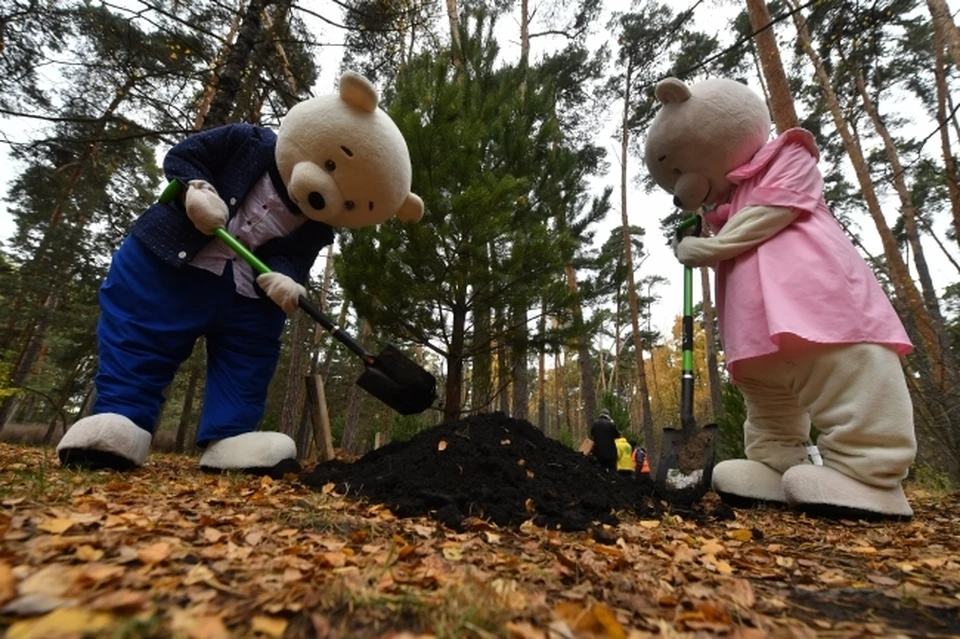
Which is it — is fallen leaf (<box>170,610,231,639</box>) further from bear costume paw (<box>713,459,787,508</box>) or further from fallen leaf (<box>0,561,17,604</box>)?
bear costume paw (<box>713,459,787,508</box>)

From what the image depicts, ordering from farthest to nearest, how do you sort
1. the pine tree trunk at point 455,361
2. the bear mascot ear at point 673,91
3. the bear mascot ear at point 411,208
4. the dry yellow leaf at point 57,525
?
the pine tree trunk at point 455,361
the bear mascot ear at point 411,208
the bear mascot ear at point 673,91
the dry yellow leaf at point 57,525

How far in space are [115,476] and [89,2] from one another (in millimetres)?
4788

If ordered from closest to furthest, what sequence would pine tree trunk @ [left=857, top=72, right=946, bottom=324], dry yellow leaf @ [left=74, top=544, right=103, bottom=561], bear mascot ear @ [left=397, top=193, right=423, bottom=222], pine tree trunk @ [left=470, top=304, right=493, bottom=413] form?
dry yellow leaf @ [left=74, top=544, right=103, bottom=561] → bear mascot ear @ [left=397, top=193, right=423, bottom=222] → pine tree trunk @ [left=470, top=304, right=493, bottom=413] → pine tree trunk @ [left=857, top=72, right=946, bottom=324]

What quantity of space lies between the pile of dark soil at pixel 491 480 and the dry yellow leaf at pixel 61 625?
1.04m

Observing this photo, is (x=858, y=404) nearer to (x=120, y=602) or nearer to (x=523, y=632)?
(x=523, y=632)

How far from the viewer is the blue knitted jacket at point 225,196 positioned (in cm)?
248

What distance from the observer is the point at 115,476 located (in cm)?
212

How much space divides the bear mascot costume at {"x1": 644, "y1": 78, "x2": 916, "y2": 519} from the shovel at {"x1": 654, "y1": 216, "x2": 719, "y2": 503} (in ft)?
0.41

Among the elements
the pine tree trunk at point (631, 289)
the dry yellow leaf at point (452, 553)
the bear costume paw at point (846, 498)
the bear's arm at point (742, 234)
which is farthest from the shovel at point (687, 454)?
the pine tree trunk at point (631, 289)

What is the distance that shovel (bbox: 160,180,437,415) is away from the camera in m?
2.47

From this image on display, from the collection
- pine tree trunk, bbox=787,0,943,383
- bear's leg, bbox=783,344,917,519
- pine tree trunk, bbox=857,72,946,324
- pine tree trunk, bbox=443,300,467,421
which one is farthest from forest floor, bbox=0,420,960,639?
pine tree trunk, bbox=857,72,946,324

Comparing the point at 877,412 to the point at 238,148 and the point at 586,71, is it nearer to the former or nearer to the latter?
the point at 238,148

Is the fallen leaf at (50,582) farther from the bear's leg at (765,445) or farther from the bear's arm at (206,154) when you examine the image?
the bear's leg at (765,445)

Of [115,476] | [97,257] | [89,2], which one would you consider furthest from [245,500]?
[97,257]
